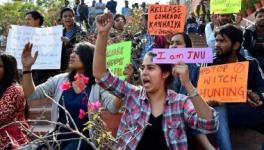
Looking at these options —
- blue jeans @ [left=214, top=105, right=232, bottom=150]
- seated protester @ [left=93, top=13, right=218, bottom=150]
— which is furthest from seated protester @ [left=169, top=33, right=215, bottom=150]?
seated protester @ [left=93, top=13, right=218, bottom=150]

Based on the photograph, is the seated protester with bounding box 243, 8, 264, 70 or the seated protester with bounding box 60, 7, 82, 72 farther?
the seated protester with bounding box 60, 7, 82, 72

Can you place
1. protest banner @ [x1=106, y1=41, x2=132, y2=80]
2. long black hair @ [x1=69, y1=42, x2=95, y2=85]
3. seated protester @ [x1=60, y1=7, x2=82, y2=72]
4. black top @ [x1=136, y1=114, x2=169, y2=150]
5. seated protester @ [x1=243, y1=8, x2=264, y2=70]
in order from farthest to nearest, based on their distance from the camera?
seated protester @ [x1=60, y1=7, x2=82, y2=72] < seated protester @ [x1=243, y1=8, x2=264, y2=70] < protest banner @ [x1=106, y1=41, x2=132, y2=80] < long black hair @ [x1=69, y1=42, x2=95, y2=85] < black top @ [x1=136, y1=114, x2=169, y2=150]

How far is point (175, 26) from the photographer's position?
23.8ft

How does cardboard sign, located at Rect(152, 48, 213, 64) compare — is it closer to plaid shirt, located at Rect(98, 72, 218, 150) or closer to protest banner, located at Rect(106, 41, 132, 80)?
plaid shirt, located at Rect(98, 72, 218, 150)

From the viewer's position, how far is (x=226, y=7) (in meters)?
7.84

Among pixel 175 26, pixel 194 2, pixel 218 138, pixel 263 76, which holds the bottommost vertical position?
pixel 218 138

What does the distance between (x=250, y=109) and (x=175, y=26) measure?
6.92ft

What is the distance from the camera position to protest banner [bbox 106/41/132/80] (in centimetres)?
590

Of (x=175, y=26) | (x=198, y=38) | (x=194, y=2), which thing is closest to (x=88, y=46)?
(x=175, y=26)

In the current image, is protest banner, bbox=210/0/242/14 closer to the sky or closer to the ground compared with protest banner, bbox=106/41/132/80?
closer to the sky

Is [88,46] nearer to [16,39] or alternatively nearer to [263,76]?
[263,76]

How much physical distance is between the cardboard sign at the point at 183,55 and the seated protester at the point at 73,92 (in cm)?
74

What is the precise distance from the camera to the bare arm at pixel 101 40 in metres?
4.36

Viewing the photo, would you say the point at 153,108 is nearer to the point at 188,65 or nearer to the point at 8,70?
the point at 188,65
